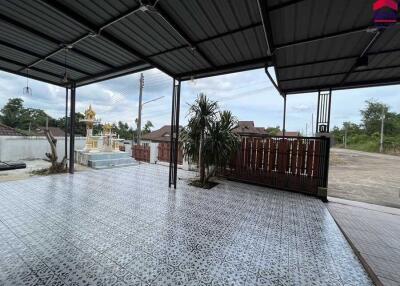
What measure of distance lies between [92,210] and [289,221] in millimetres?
3458

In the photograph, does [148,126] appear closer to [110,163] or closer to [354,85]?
[110,163]

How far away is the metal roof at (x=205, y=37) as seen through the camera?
88.5 inches

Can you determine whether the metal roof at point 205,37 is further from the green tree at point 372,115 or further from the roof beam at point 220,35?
the green tree at point 372,115

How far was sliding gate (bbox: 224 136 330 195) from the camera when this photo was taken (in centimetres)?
459

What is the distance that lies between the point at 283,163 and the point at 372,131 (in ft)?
106

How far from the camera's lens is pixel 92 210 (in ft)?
10.4

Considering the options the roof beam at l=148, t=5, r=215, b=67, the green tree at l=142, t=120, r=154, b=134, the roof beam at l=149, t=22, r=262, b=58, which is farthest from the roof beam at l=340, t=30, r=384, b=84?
the green tree at l=142, t=120, r=154, b=134

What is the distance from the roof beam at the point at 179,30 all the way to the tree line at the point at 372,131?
89.8ft

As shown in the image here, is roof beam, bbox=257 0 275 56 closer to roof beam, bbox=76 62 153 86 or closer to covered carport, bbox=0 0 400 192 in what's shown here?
covered carport, bbox=0 0 400 192

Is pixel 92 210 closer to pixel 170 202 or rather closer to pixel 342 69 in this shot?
pixel 170 202

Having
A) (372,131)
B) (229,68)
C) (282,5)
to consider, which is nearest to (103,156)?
(229,68)

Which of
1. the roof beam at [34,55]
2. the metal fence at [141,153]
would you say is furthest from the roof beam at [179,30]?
the metal fence at [141,153]

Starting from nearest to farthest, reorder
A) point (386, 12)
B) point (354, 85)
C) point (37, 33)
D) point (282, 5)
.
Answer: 1. point (386, 12)
2. point (282, 5)
3. point (37, 33)
4. point (354, 85)

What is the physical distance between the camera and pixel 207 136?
5.10 metres
